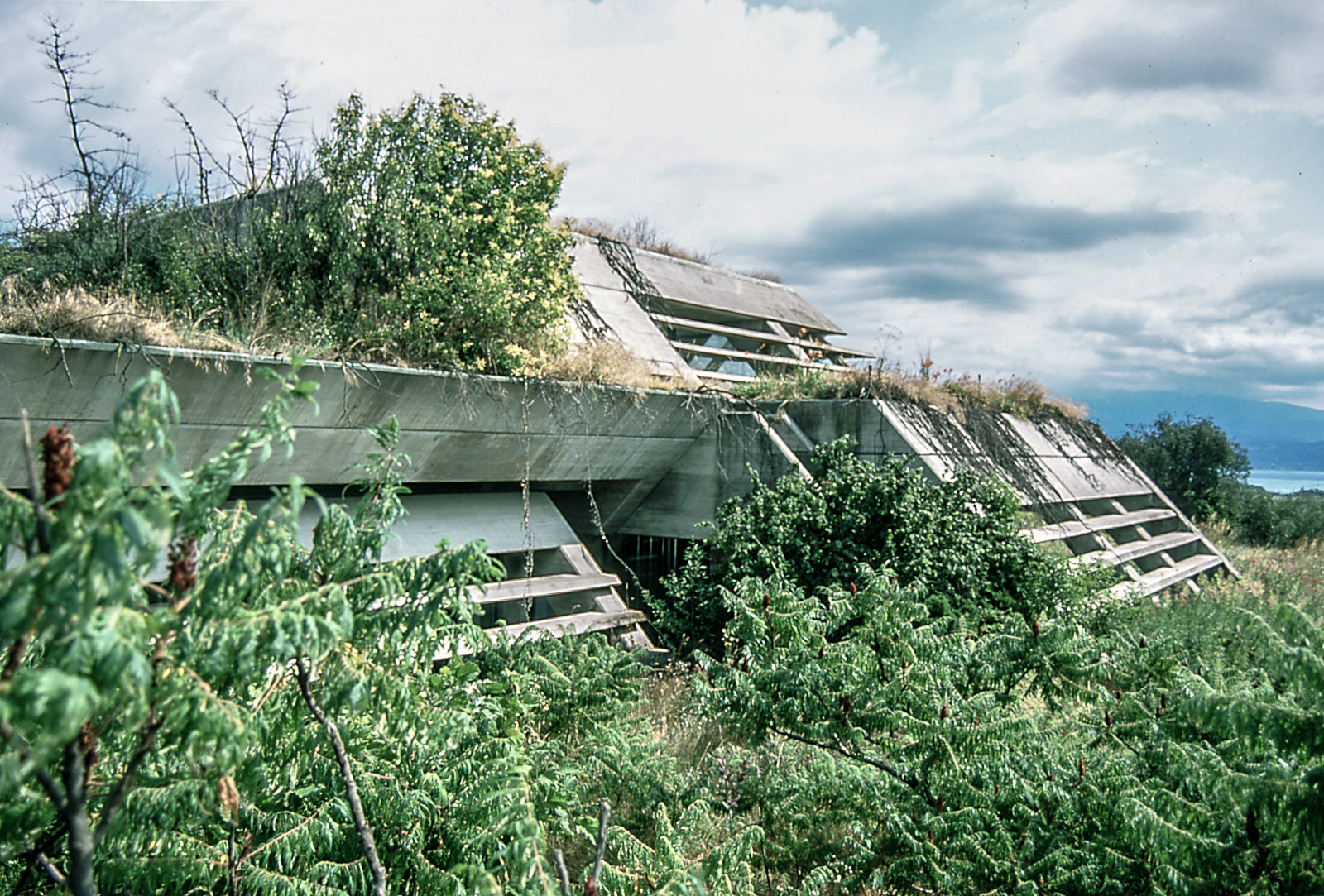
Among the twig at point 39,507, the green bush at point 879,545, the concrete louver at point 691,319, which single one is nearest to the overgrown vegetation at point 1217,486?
the concrete louver at point 691,319

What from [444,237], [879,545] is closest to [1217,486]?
[879,545]

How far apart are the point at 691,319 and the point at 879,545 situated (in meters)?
7.66

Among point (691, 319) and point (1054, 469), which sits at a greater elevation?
point (691, 319)

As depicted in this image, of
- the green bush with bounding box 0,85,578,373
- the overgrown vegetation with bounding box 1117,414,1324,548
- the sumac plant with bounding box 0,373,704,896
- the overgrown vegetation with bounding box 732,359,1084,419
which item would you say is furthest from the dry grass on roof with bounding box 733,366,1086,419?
the overgrown vegetation with bounding box 1117,414,1324,548

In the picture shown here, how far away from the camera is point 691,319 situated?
49.5ft

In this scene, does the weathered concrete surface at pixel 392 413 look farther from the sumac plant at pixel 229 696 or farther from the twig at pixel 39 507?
the twig at pixel 39 507

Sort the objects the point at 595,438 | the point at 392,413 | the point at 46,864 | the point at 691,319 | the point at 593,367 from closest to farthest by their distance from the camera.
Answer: the point at 46,864
the point at 392,413
the point at 593,367
the point at 595,438
the point at 691,319

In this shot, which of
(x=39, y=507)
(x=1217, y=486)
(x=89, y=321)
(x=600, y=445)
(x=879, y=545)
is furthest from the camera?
(x=1217, y=486)

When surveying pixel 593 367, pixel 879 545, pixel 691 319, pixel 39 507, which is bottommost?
pixel 879 545

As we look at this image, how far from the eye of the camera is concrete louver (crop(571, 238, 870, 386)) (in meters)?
12.1

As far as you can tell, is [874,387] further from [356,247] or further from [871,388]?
[356,247]

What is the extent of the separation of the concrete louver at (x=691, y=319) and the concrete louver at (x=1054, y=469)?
1.70m

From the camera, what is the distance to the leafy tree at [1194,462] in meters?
20.0

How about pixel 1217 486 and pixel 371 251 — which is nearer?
pixel 371 251
